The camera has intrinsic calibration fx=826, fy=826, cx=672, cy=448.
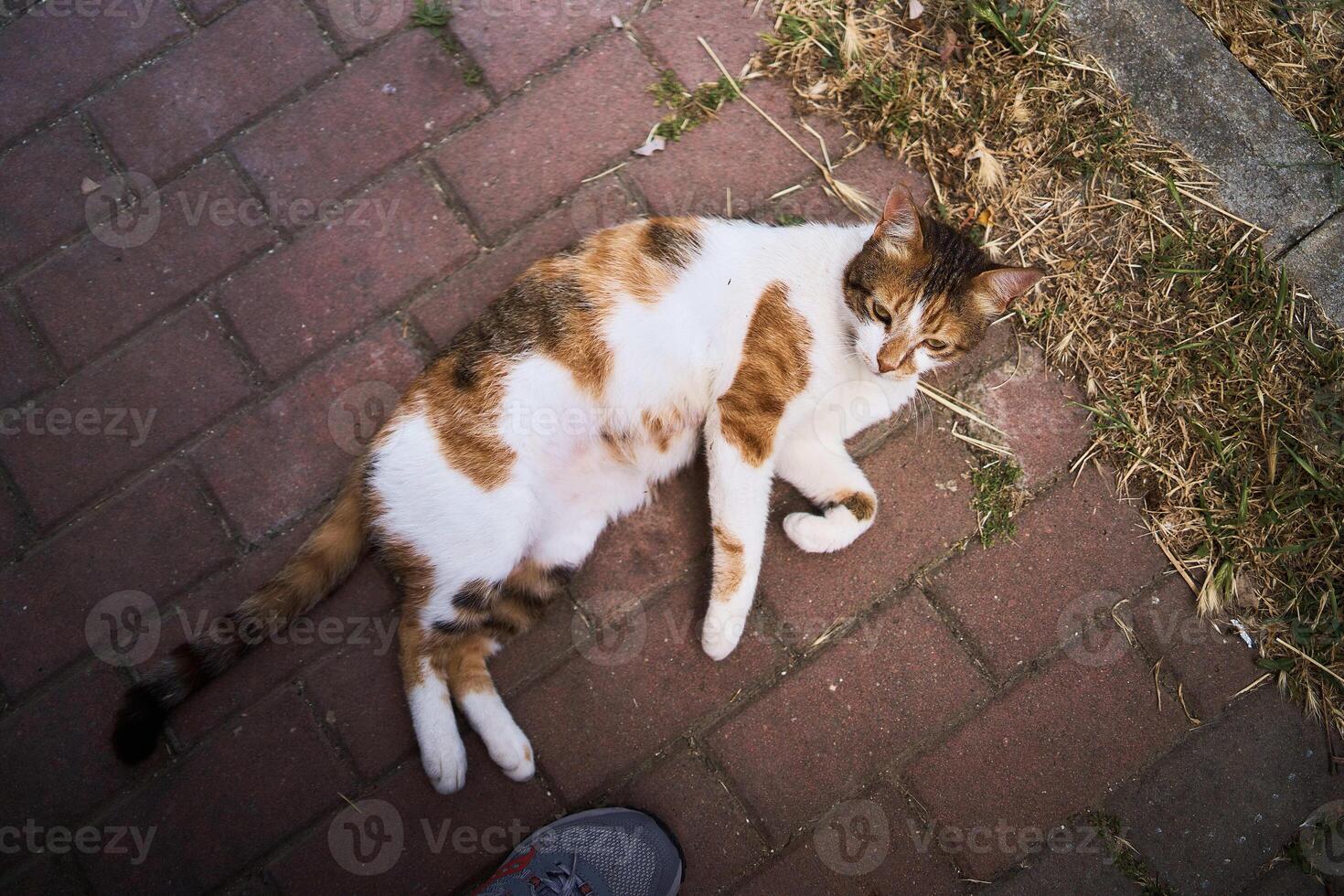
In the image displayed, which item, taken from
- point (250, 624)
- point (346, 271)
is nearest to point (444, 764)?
point (250, 624)

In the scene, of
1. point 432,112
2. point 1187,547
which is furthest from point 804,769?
point 432,112

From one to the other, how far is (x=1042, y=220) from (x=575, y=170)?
4.88 ft

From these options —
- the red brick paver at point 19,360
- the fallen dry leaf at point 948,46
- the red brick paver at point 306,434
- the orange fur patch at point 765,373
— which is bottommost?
the orange fur patch at point 765,373

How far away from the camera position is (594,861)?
85.4 inches

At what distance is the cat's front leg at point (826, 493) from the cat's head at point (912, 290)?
0.37 meters

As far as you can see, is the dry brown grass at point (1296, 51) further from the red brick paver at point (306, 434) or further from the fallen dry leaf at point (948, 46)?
the red brick paver at point (306, 434)

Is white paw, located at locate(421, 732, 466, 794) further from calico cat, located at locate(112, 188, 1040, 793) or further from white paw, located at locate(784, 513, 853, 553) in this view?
white paw, located at locate(784, 513, 853, 553)

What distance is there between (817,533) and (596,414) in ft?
2.33

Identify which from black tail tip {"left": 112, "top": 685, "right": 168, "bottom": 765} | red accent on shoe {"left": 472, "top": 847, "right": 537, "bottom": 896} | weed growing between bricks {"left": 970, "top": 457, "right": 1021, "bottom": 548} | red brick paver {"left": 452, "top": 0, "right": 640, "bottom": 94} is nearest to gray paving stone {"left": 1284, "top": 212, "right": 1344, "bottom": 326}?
weed growing between bricks {"left": 970, "top": 457, "right": 1021, "bottom": 548}

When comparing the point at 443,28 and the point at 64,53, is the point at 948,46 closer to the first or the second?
the point at 443,28

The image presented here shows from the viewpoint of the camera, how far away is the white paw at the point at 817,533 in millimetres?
2342

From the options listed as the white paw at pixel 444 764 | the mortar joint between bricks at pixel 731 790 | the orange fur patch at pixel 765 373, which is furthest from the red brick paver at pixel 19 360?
the mortar joint between bricks at pixel 731 790

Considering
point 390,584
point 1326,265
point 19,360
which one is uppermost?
point 19,360

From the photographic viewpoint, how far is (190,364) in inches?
95.3
